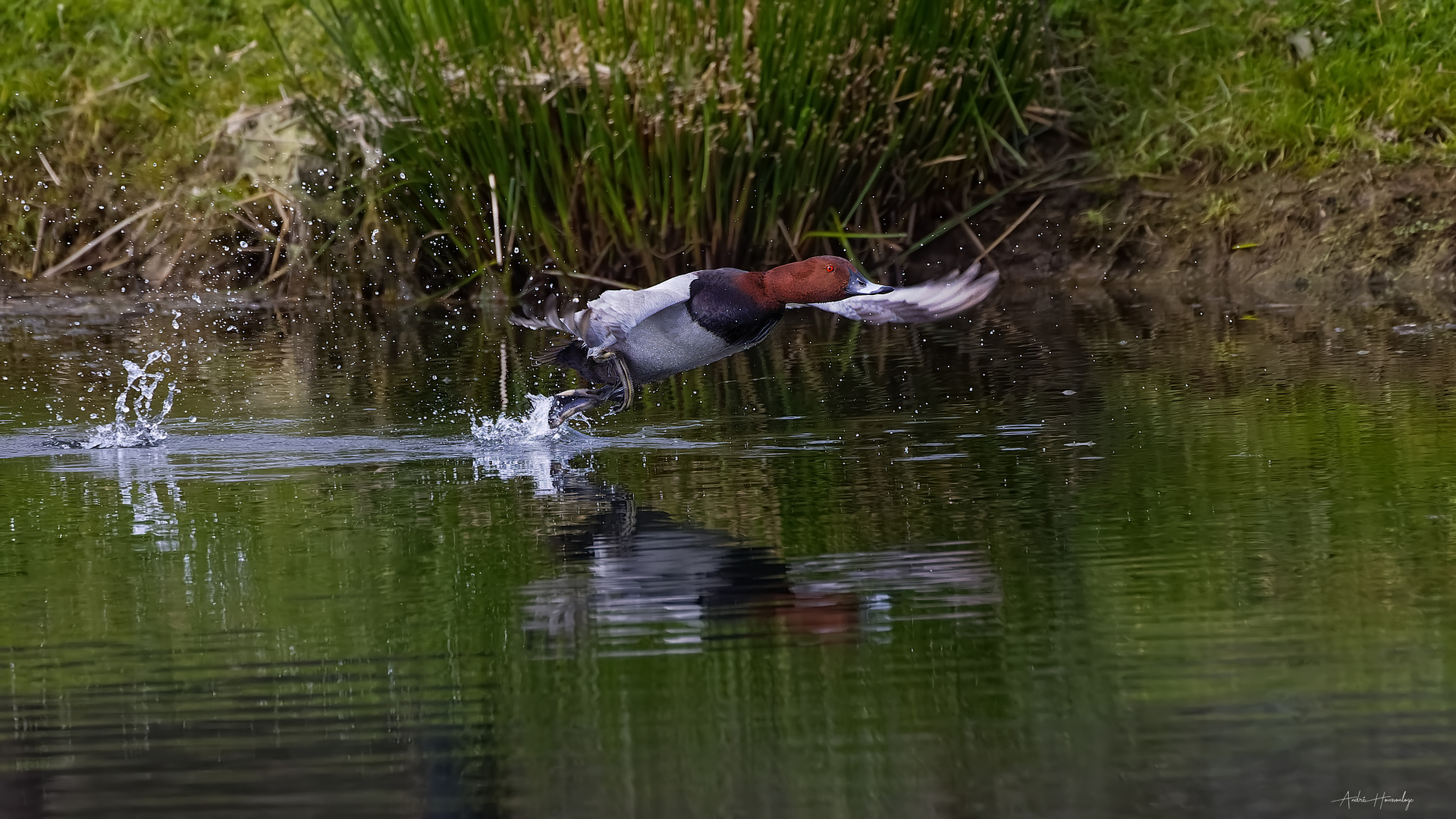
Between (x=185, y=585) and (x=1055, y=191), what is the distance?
826cm

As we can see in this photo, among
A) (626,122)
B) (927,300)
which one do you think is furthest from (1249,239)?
(927,300)

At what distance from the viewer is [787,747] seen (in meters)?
3.21

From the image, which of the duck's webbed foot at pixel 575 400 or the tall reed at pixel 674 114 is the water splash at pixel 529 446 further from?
the tall reed at pixel 674 114

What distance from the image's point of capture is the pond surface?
10.2ft

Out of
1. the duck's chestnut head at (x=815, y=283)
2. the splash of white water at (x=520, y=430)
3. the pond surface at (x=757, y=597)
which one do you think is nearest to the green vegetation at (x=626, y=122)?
the pond surface at (x=757, y=597)

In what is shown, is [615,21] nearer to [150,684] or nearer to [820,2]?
[820,2]

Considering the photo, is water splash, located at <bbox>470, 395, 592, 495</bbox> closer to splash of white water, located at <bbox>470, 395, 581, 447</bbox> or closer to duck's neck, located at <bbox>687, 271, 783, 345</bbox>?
splash of white water, located at <bbox>470, 395, 581, 447</bbox>

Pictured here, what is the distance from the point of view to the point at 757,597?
169 inches

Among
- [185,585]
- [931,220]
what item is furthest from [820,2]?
[185,585]

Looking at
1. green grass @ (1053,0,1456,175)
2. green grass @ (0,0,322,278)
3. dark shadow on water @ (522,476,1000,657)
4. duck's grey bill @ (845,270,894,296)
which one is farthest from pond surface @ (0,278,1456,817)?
green grass @ (0,0,322,278)

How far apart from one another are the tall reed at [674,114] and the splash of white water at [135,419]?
8.07 feet

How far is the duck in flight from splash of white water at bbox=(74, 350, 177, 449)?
4.90ft

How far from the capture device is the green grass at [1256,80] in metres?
11.3

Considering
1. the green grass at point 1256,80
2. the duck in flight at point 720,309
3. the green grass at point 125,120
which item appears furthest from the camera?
the green grass at point 125,120
